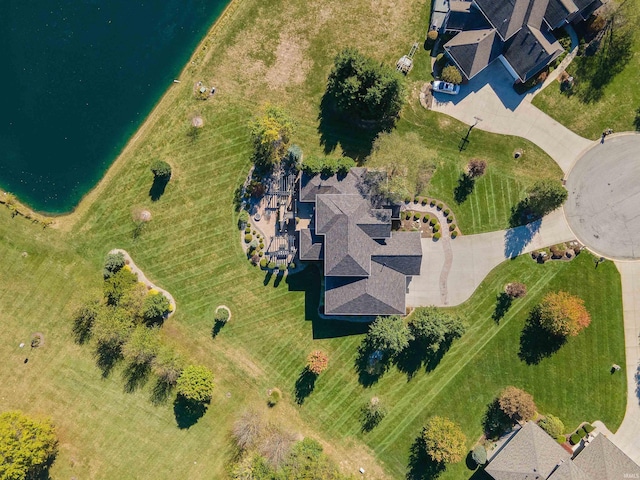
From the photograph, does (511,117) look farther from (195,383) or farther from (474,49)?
(195,383)

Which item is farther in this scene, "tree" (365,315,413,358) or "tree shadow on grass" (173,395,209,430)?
"tree shadow on grass" (173,395,209,430)

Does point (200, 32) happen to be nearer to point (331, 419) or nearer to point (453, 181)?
point (453, 181)

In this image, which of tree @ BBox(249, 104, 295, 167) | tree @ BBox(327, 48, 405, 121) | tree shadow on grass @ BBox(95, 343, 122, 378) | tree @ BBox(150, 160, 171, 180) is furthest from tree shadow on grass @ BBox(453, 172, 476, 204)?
tree shadow on grass @ BBox(95, 343, 122, 378)

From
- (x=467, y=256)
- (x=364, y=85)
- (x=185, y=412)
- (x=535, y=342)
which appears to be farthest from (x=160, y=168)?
(x=535, y=342)

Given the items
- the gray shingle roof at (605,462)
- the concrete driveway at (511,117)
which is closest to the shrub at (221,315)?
the concrete driveway at (511,117)

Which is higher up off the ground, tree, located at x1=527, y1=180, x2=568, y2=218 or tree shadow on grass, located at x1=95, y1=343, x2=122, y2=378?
tree, located at x1=527, y1=180, x2=568, y2=218

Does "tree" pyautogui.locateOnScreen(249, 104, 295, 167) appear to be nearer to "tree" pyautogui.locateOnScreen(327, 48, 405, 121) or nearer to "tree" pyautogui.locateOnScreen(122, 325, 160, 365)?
"tree" pyautogui.locateOnScreen(327, 48, 405, 121)
